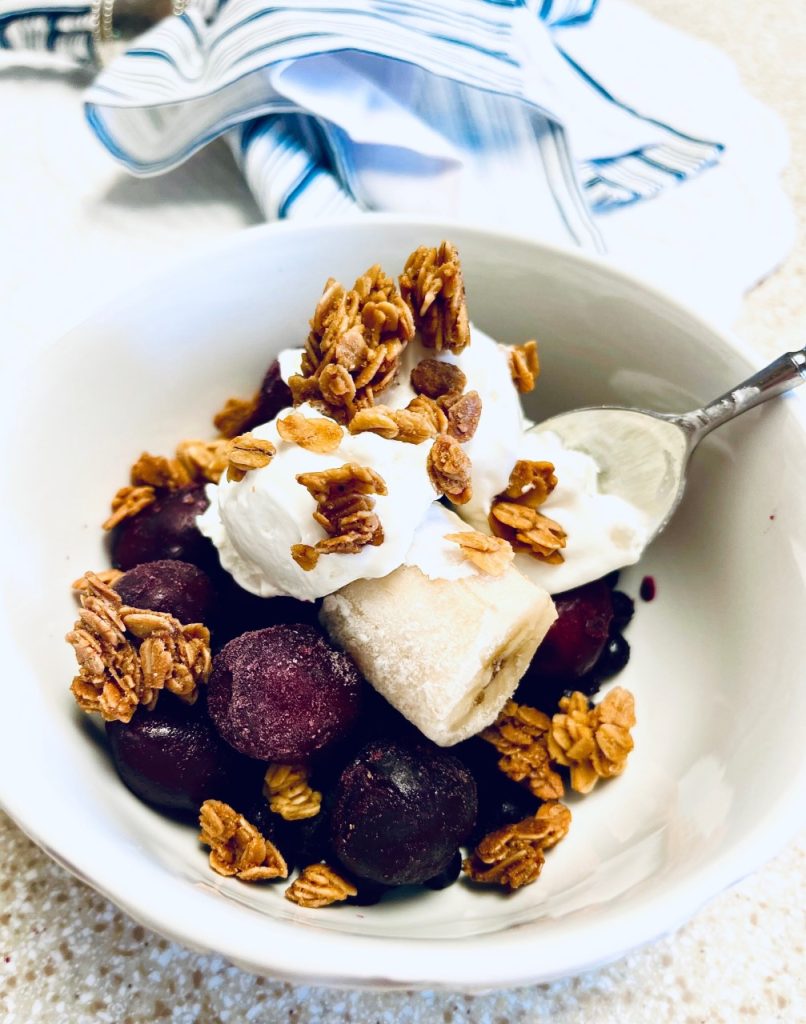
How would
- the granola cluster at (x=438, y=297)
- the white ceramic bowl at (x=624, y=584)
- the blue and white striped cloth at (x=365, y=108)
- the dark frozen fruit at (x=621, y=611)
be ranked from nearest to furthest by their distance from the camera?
the white ceramic bowl at (x=624, y=584) < the granola cluster at (x=438, y=297) < the dark frozen fruit at (x=621, y=611) < the blue and white striped cloth at (x=365, y=108)

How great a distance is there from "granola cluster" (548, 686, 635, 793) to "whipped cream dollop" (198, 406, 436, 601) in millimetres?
214

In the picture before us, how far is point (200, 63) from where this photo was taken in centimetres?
114

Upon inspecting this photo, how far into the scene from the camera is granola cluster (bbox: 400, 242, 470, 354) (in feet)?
2.41

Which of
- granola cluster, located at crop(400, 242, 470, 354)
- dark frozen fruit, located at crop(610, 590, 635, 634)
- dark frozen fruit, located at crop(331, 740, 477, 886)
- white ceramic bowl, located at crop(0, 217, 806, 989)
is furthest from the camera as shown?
dark frozen fruit, located at crop(610, 590, 635, 634)

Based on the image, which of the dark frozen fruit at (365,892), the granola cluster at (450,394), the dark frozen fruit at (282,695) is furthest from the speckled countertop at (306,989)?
the granola cluster at (450,394)

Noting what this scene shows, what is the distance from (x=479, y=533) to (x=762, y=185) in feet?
2.94

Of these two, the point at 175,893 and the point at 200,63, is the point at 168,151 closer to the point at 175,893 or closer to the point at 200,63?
the point at 200,63

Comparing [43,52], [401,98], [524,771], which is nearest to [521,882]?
[524,771]

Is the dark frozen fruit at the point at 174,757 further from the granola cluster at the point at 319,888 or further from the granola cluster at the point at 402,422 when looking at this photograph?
the granola cluster at the point at 402,422

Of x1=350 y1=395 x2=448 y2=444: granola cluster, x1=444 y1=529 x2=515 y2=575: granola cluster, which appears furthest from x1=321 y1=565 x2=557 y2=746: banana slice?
x1=350 y1=395 x2=448 y2=444: granola cluster

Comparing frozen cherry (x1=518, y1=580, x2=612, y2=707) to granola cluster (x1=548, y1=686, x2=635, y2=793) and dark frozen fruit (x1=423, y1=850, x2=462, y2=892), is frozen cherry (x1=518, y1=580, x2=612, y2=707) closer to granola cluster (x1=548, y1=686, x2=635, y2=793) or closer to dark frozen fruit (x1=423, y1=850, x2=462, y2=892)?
granola cluster (x1=548, y1=686, x2=635, y2=793)

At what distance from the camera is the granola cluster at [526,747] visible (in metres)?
0.72

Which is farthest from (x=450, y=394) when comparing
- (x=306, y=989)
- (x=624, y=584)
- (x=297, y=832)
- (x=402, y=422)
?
(x=306, y=989)

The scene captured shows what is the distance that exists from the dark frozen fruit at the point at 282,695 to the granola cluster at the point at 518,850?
15 cm
